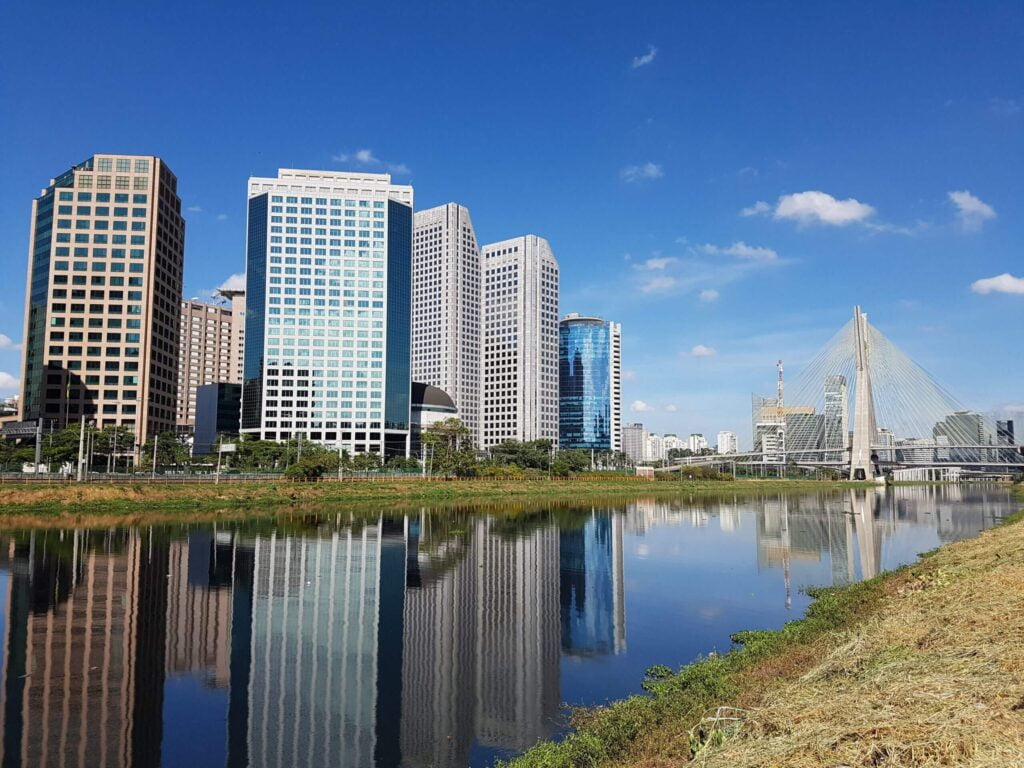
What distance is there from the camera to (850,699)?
1134 centimetres

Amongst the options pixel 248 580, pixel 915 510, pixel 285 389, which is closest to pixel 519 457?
pixel 285 389

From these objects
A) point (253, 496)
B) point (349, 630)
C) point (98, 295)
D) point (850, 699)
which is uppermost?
point (98, 295)

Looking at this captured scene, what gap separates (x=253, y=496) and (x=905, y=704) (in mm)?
73595

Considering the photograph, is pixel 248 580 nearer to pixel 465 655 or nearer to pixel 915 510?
pixel 465 655

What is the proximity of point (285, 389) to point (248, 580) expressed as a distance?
12915 centimetres

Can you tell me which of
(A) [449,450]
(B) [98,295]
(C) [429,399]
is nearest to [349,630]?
(A) [449,450]

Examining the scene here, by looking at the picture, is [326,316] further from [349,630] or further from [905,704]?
[905,704]

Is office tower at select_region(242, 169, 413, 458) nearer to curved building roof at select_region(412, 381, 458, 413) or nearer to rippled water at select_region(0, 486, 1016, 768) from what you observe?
curved building roof at select_region(412, 381, 458, 413)

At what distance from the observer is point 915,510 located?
91.5 metres

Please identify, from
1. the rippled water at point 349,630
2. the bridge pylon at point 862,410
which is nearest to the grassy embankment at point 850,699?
the rippled water at point 349,630

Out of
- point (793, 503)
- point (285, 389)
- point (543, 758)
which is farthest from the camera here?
Answer: point (285, 389)

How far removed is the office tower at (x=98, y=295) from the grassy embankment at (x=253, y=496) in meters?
67.2

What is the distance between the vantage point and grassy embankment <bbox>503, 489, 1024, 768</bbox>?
9195 mm

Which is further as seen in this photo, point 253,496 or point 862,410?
point 862,410
